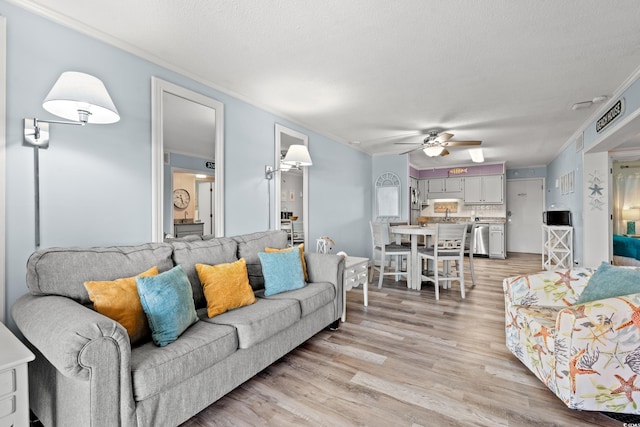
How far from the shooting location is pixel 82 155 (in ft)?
6.64

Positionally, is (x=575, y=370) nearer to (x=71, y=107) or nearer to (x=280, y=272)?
(x=280, y=272)

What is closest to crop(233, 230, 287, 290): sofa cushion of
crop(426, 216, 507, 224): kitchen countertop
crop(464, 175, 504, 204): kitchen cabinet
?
crop(426, 216, 507, 224): kitchen countertop

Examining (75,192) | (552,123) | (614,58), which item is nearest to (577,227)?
(552,123)

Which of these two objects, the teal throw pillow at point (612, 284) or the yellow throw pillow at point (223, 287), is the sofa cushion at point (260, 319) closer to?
the yellow throw pillow at point (223, 287)

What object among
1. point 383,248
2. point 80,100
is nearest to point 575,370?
point 383,248

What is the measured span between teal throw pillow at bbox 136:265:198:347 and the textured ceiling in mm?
1680

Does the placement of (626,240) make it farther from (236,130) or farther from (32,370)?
(32,370)

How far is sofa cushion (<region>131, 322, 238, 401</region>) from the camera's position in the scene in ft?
4.47

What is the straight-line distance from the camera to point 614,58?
8.05 ft

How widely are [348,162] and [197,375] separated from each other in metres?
4.41

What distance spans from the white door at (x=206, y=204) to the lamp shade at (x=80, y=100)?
1007mm

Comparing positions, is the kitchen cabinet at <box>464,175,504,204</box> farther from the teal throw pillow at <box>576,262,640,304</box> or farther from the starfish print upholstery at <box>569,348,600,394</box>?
the starfish print upholstery at <box>569,348,600,394</box>

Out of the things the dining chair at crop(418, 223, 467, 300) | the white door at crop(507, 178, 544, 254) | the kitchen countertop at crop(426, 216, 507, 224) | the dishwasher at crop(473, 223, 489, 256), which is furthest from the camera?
the white door at crop(507, 178, 544, 254)

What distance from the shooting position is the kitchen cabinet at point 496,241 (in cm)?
733
